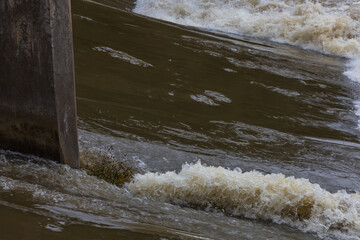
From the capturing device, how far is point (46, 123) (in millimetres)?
4238

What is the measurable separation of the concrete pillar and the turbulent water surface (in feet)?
0.62

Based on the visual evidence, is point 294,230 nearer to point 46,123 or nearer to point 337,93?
point 46,123

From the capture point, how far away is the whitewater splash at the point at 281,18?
14.6 m

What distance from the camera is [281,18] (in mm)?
15719

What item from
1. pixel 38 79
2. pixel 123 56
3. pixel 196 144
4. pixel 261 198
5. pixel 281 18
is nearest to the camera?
pixel 38 79

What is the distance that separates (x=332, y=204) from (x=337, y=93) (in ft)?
16.4

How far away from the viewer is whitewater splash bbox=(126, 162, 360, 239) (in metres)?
4.56

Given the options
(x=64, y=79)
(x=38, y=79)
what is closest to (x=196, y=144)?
(x=64, y=79)

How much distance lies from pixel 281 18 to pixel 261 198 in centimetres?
1189

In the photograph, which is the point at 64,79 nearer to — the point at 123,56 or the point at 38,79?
the point at 38,79

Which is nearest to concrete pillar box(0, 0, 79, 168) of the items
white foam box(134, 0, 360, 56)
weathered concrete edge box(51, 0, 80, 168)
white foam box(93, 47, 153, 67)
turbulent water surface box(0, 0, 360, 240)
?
weathered concrete edge box(51, 0, 80, 168)

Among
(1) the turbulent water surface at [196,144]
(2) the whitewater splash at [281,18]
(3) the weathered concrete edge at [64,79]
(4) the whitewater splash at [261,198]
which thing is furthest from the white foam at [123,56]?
(2) the whitewater splash at [281,18]

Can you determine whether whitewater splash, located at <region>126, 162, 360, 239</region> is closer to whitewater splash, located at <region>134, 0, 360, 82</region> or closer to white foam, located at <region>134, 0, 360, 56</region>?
whitewater splash, located at <region>134, 0, 360, 82</region>

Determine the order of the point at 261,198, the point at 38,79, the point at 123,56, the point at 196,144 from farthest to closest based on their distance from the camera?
the point at 123,56 → the point at 196,144 → the point at 261,198 → the point at 38,79
